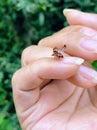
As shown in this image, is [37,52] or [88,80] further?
[37,52]

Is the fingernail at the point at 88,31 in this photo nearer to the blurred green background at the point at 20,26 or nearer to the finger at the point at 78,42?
the finger at the point at 78,42

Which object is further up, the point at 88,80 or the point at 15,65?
the point at 88,80

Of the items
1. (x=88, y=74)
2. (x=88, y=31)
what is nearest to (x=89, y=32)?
(x=88, y=31)

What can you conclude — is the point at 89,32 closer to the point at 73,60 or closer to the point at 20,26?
the point at 73,60

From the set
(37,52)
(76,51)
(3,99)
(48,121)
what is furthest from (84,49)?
(3,99)

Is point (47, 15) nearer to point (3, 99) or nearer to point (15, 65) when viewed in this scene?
point (15, 65)

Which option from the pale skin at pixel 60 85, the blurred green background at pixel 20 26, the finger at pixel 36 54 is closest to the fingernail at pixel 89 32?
the pale skin at pixel 60 85
